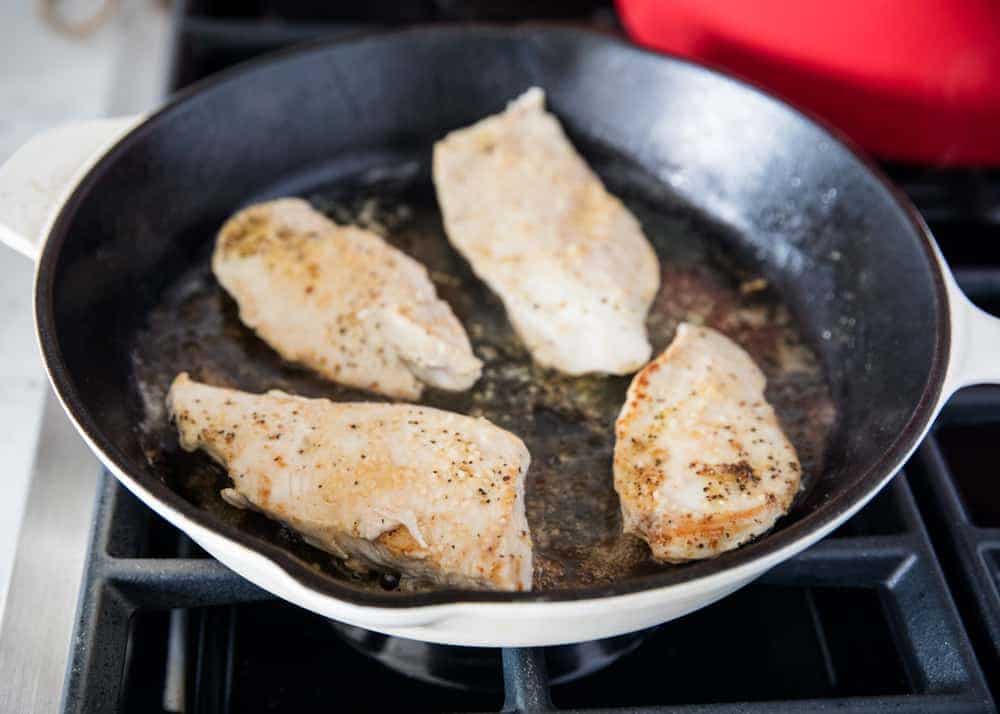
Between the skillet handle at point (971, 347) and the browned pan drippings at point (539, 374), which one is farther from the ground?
the skillet handle at point (971, 347)

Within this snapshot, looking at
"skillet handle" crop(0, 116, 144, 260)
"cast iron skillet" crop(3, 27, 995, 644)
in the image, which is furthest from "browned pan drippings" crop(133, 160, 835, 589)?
"skillet handle" crop(0, 116, 144, 260)

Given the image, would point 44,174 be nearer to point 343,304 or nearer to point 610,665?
point 343,304

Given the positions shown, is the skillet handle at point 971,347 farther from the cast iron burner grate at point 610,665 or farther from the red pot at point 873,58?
the red pot at point 873,58

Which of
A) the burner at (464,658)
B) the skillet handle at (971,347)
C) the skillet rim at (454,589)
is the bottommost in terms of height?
the burner at (464,658)

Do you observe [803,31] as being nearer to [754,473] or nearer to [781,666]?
[754,473]

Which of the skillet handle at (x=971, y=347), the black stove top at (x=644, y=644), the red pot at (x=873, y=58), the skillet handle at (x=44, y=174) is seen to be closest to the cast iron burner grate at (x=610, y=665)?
the black stove top at (x=644, y=644)

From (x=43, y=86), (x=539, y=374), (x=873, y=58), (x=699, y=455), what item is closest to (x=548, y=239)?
(x=539, y=374)
